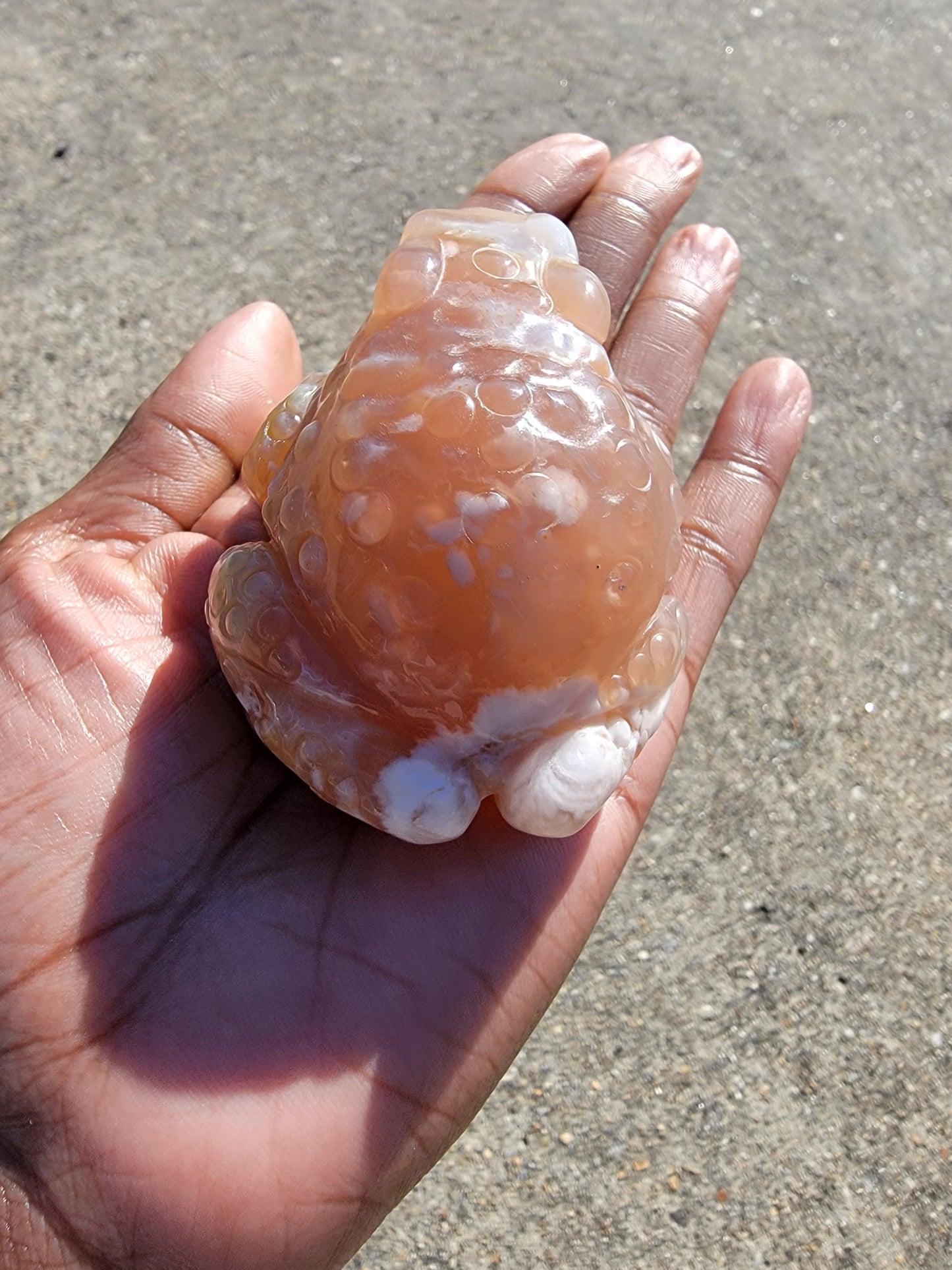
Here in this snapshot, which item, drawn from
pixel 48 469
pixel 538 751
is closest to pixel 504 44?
pixel 48 469

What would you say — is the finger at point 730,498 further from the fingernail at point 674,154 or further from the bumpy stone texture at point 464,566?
the fingernail at point 674,154

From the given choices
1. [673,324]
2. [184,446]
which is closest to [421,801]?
[184,446]

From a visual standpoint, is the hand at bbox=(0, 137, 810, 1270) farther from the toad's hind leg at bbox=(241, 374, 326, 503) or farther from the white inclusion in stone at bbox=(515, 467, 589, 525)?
the white inclusion in stone at bbox=(515, 467, 589, 525)

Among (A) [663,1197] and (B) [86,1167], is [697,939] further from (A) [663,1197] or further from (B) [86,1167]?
(B) [86,1167]

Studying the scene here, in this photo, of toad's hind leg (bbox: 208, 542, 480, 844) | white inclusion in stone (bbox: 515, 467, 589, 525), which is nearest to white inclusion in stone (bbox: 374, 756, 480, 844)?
toad's hind leg (bbox: 208, 542, 480, 844)

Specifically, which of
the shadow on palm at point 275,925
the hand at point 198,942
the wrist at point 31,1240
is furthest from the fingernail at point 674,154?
the wrist at point 31,1240

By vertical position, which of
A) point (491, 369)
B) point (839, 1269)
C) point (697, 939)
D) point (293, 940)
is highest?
point (491, 369)

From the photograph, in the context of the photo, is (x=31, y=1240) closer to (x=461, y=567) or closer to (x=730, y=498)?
(x=461, y=567)
